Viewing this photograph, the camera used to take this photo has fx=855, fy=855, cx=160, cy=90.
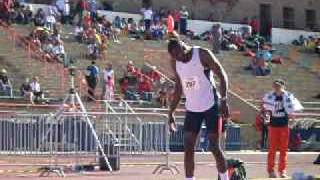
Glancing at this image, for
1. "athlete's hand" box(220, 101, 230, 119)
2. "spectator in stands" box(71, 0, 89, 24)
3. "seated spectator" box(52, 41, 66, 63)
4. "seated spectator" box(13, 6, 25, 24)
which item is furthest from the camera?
"spectator in stands" box(71, 0, 89, 24)

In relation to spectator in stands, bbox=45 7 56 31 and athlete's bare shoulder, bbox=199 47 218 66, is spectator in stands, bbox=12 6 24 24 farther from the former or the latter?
athlete's bare shoulder, bbox=199 47 218 66

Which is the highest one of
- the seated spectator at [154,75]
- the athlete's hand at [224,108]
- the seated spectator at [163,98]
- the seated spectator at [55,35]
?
the athlete's hand at [224,108]

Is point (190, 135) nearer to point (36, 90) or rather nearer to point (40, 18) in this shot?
point (36, 90)

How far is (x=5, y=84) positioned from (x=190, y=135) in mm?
18729

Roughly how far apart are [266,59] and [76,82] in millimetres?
12819

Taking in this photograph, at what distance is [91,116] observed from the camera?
56.9ft

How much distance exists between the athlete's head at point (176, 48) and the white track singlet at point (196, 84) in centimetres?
13

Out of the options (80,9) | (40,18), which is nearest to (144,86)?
(40,18)

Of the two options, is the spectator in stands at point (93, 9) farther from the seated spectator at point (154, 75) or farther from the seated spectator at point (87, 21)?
the seated spectator at point (154, 75)

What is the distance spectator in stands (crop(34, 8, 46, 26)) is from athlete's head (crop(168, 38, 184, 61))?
24544 mm

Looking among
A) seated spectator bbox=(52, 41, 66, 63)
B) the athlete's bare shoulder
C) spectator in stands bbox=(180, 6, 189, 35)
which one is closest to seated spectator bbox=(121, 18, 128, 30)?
spectator in stands bbox=(180, 6, 189, 35)

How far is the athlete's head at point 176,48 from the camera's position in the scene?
10914 mm

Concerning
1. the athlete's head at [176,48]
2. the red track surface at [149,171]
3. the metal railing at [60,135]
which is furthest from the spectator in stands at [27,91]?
the athlete's head at [176,48]

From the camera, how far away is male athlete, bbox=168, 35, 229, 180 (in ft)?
35.9
